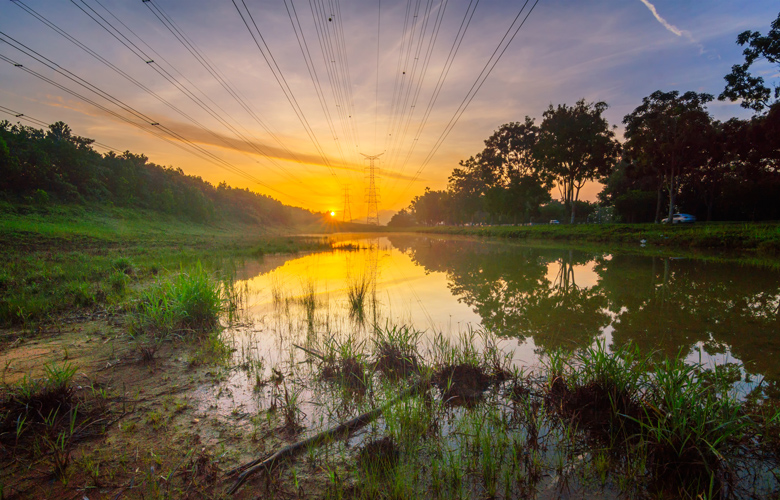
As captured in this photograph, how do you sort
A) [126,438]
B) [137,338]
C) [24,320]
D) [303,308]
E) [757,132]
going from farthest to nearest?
1. [757,132]
2. [303,308]
3. [24,320]
4. [137,338]
5. [126,438]

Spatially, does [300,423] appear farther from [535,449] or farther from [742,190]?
[742,190]

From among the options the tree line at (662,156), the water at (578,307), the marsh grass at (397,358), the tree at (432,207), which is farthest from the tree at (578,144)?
the tree at (432,207)

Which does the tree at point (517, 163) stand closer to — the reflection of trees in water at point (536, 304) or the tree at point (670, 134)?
the tree at point (670, 134)

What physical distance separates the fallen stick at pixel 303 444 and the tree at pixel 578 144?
34.2m

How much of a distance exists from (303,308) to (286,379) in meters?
3.52

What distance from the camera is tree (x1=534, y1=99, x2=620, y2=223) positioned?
3080 cm

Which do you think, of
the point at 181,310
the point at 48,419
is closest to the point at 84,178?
the point at 181,310

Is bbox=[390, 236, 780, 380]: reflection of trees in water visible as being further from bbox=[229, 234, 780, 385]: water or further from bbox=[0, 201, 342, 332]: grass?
bbox=[0, 201, 342, 332]: grass

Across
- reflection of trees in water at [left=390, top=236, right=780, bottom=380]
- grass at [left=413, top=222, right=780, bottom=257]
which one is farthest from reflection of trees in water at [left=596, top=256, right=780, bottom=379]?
grass at [left=413, top=222, right=780, bottom=257]

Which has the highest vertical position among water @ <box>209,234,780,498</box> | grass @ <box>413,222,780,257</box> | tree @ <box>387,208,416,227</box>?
tree @ <box>387,208,416,227</box>

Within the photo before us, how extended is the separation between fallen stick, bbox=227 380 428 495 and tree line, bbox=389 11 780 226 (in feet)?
95.9

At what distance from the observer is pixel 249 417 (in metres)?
3.14

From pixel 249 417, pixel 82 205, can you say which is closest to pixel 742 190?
pixel 249 417

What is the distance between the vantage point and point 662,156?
25828 millimetres
